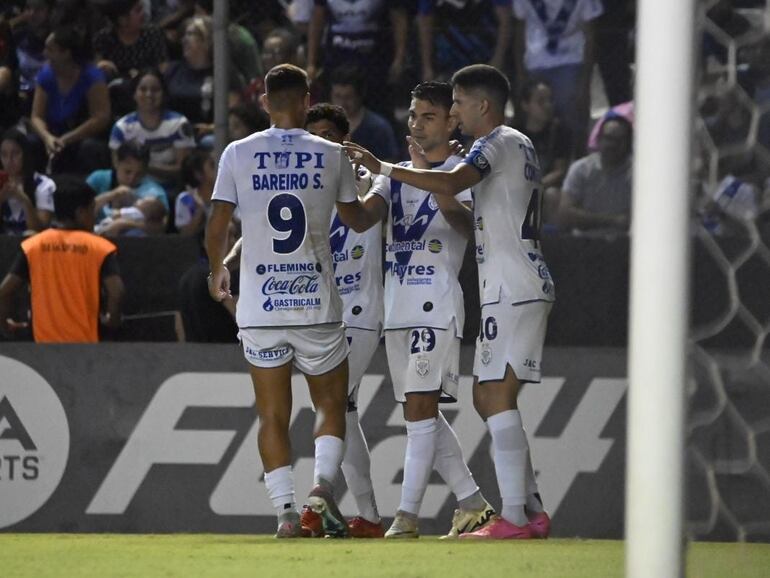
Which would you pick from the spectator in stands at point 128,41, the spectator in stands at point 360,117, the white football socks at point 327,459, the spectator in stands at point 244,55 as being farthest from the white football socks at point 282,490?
the spectator in stands at point 128,41

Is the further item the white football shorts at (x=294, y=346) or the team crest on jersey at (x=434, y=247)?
the team crest on jersey at (x=434, y=247)

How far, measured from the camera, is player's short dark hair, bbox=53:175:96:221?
27.4ft

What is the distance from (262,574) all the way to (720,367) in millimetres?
1643

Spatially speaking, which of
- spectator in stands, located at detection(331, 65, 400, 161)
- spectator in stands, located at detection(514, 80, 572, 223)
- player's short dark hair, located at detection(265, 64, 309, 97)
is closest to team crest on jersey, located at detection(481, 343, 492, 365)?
player's short dark hair, located at detection(265, 64, 309, 97)

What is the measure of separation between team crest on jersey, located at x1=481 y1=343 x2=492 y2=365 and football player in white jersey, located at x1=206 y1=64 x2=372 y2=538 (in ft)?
2.02

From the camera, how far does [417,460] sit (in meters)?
6.73

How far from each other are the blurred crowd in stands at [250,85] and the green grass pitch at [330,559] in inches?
125

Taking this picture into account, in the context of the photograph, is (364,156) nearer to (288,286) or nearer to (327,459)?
(288,286)

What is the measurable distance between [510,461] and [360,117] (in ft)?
11.4

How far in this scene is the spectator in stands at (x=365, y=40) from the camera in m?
9.72

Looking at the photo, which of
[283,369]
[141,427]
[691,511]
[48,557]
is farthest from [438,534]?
[691,511]

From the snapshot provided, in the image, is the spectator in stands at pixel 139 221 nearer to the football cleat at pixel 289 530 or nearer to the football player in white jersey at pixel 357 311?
the football player in white jersey at pixel 357 311

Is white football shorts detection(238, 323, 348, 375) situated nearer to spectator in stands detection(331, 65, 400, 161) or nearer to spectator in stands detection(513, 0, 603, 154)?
spectator in stands detection(513, 0, 603, 154)

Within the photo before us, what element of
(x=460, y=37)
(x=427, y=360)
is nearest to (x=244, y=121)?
(x=460, y=37)
